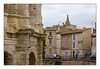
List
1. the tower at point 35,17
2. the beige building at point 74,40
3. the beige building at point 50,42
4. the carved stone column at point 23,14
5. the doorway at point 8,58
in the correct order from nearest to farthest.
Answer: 1. the doorway at point 8,58
2. the carved stone column at point 23,14
3. the tower at point 35,17
4. the beige building at point 74,40
5. the beige building at point 50,42

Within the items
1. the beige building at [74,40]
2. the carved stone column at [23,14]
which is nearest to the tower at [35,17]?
the carved stone column at [23,14]

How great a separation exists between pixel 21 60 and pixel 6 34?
3.65ft


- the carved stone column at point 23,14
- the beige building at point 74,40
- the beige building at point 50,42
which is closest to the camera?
the carved stone column at point 23,14

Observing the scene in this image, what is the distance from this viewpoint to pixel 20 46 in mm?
10781

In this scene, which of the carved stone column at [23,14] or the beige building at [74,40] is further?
the beige building at [74,40]

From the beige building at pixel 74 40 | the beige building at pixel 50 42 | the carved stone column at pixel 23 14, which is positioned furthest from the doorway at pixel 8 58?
the beige building at pixel 50 42

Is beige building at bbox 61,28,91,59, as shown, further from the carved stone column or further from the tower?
the carved stone column

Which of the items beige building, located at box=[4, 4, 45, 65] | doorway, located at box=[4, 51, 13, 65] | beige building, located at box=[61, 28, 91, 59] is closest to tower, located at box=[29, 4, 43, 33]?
beige building, located at box=[4, 4, 45, 65]

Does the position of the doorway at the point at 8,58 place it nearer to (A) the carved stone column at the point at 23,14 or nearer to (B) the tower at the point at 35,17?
(A) the carved stone column at the point at 23,14

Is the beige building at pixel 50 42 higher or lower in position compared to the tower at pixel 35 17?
lower

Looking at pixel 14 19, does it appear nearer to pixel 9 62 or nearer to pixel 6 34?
pixel 6 34

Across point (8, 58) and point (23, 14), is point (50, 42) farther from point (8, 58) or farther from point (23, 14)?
point (8, 58)

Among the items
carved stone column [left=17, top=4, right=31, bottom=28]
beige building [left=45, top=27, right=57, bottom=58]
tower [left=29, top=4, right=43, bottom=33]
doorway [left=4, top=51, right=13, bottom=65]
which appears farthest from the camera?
beige building [left=45, top=27, right=57, bottom=58]

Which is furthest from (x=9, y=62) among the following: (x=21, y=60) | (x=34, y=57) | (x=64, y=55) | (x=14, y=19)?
(x=64, y=55)
